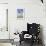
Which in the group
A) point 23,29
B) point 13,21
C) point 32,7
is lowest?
point 23,29

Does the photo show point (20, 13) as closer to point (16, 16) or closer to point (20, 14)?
point (20, 14)

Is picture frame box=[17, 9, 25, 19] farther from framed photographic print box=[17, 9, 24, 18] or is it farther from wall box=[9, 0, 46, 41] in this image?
wall box=[9, 0, 46, 41]

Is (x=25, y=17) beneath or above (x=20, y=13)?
beneath

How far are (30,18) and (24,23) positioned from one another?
0.26 metres

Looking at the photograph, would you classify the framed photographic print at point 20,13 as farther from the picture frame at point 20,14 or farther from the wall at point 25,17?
the wall at point 25,17

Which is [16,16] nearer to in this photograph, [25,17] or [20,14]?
[20,14]

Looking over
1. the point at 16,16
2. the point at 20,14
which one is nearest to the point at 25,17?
the point at 20,14

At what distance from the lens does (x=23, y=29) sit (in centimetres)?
367

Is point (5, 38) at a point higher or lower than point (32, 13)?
lower

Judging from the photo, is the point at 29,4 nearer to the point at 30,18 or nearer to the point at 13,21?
the point at 30,18

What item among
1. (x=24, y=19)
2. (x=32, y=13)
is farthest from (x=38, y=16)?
(x=24, y=19)

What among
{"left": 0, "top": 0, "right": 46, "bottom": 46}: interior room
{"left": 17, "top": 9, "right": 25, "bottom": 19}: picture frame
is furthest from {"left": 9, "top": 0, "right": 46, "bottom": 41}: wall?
{"left": 17, "top": 9, "right": 25, "bottom": 19}: picture frame

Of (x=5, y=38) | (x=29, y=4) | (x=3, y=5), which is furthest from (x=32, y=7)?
(x=5, y=38)

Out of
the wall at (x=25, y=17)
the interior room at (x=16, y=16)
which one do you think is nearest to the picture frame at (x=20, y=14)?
the interior room at (x=16, y=16)
